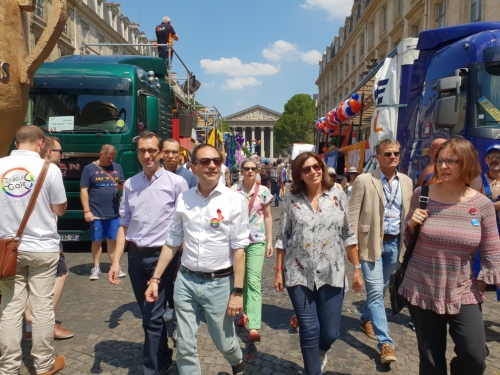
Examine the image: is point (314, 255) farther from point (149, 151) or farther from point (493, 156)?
point (493, 156)

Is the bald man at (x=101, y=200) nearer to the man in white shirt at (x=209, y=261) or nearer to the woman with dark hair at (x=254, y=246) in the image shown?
the woman with dark hair at (x=254, y=246)

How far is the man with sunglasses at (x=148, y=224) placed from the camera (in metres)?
3.00

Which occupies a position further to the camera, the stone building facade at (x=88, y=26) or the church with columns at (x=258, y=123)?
the church with columns at (x=258, y=123)

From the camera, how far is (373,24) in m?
30.0

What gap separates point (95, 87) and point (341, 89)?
37.0 meters

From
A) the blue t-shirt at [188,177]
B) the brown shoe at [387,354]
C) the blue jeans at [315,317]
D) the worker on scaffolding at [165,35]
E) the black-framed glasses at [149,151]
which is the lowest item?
the brown shoe at [387,354]

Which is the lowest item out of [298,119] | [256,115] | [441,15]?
[441,15]

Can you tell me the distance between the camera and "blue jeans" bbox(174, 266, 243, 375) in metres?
2.56

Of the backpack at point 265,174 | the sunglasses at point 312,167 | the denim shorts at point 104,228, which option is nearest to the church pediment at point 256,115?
the backpack at point 265,174

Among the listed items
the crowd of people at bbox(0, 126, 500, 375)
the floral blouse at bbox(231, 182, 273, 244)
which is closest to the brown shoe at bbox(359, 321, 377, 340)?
the crowd of people at bbox(0, 126, 500, 375)

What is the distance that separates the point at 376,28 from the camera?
93.9 ft

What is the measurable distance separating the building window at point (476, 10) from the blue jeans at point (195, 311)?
16909mm

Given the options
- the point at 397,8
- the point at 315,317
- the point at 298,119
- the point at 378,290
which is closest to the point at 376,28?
the point at 397,8

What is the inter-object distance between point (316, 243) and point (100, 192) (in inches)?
155
